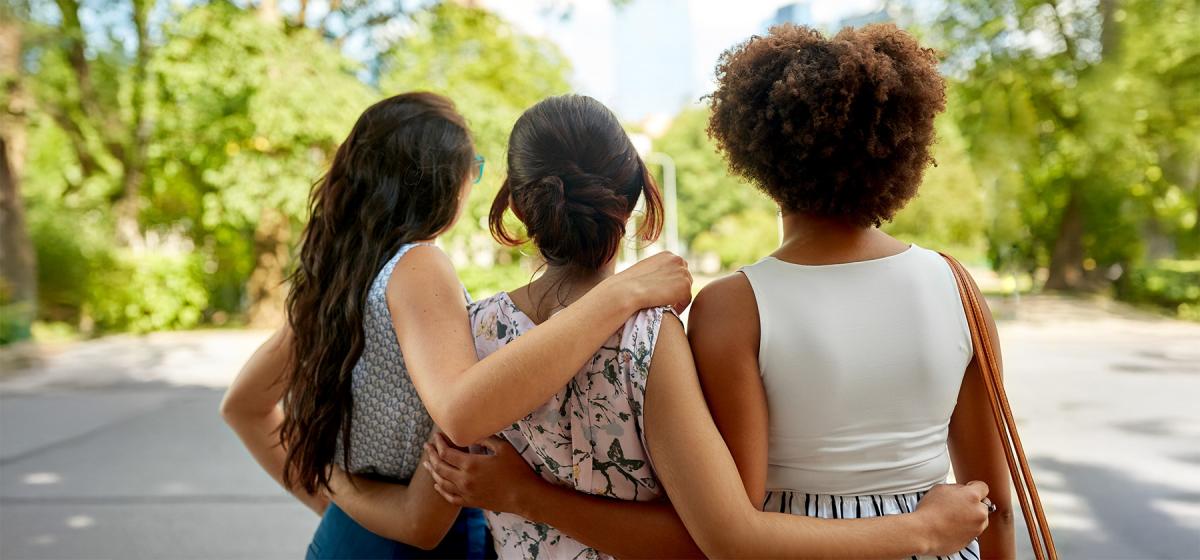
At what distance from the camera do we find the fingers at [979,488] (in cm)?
141

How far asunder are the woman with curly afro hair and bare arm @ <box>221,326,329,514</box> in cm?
102

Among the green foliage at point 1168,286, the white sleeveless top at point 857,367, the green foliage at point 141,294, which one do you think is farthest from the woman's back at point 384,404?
the green foliage at point 1168,286

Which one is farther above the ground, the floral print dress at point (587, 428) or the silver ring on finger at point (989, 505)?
the floral print dress at point (587, 428)

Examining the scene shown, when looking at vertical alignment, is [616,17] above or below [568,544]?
above

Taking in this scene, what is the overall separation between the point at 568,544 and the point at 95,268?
16.8 m

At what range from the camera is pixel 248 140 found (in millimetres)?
13617

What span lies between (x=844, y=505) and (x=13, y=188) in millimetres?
16695

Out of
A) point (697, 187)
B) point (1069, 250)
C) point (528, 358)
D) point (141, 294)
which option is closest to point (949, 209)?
point (1069, 250)

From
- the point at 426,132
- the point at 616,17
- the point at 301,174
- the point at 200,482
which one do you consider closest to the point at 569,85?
the point at 616,17

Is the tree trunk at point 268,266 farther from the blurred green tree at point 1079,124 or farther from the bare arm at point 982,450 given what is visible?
the bare arm at point 982,450

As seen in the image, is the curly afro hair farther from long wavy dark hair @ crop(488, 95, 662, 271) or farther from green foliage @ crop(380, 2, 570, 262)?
green foliage @ crop(380, 2, 570, 262)

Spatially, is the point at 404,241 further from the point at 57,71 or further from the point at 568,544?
the point at 57,71

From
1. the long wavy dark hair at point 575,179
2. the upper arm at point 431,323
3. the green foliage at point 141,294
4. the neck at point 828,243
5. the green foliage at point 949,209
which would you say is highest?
the long wavy dark hair at point 575,179

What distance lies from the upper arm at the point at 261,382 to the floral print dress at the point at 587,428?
617 mm
